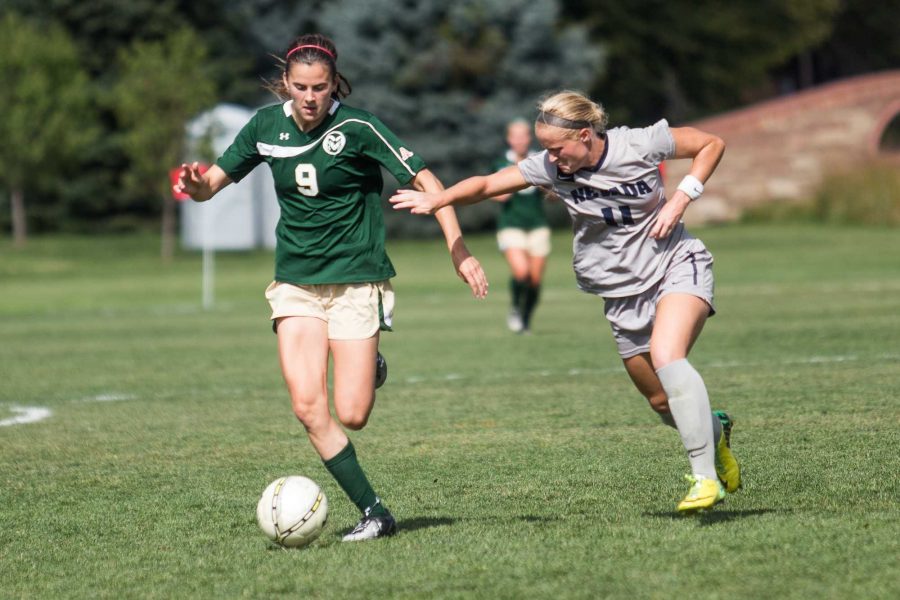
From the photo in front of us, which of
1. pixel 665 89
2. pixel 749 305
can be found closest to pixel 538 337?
pixel 749 305

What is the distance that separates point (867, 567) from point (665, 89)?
5191 cm

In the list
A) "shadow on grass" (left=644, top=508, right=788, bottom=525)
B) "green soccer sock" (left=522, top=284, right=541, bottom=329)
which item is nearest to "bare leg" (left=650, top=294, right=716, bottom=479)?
"shadow on grass" (left=644, top=508, right=788, bottom=525)

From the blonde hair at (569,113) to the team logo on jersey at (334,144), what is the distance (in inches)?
35.0

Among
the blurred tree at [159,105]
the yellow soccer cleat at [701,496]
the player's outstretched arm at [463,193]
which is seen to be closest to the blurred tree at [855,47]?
the blurred tree at [159,105]

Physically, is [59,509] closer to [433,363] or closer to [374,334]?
[374,334]

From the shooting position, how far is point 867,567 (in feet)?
17.0

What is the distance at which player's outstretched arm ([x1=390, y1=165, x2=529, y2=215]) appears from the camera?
6.20 m

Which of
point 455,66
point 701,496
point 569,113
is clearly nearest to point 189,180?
point 569,113

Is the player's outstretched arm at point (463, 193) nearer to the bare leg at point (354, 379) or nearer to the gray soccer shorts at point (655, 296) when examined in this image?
the bare leg at point (354, 379)

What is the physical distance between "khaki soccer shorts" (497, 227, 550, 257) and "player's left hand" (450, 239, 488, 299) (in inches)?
418

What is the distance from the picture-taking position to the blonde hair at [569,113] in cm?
636

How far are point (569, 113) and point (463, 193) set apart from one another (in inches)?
23.8

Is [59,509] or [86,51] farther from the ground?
[86,51]

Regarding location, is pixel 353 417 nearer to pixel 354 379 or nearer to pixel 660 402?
pixel 354 379
